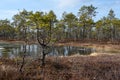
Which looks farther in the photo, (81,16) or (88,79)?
(81,16)

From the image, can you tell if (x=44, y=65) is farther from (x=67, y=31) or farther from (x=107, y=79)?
(x=67, y=31)

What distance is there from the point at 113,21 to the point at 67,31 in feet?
74.5

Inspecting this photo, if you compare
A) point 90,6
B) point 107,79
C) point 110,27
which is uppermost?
point 90,6

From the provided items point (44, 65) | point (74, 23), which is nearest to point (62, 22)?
point (74, 23)

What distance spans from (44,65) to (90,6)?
7087cm

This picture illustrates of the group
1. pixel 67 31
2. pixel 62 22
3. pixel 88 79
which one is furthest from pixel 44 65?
pixel 67 31

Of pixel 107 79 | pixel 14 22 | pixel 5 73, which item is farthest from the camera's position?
pixel 14 22

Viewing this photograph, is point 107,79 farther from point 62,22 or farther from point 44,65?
point 62,22

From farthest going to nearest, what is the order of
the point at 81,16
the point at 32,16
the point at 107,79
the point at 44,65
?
the point at 81,16, the point at 32,16, the point at 44,65, the point at 107,79

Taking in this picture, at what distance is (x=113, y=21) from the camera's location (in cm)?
8425

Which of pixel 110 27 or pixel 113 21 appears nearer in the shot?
pixel 113 21

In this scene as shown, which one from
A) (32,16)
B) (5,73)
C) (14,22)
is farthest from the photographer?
(14,22)

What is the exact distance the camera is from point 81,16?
82.6 metres

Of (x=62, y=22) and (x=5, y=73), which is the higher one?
(x=62, y=22)
